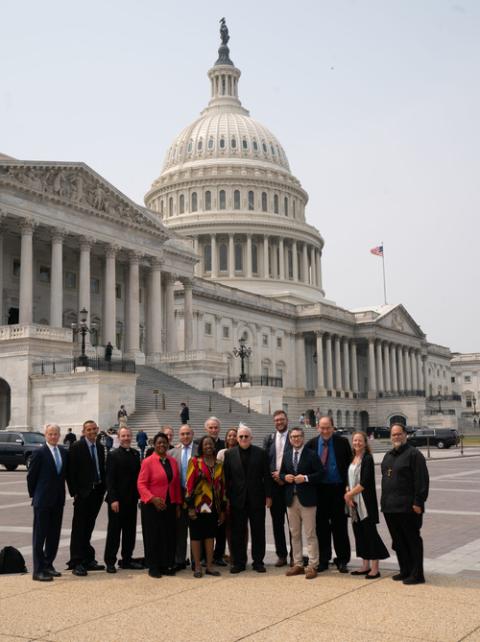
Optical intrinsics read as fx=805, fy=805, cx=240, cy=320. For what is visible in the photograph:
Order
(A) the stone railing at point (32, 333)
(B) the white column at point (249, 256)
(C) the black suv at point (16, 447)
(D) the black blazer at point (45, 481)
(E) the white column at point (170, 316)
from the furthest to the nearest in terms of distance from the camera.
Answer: (B) the white column at point (249, 256) < (E) the white column at point (170, 316) < (A) the stone railing at point (32, 333) < (C) the black suv at point (16, 447) < (D) the black blazer at point (45, 481)

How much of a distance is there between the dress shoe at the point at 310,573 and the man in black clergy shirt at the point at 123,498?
8.64 feet

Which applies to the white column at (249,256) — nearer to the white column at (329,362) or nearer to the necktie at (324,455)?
the white column at (329,362)

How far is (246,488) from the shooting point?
12.0m

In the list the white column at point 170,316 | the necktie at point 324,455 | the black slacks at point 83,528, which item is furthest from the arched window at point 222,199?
the necktie at point 324,455

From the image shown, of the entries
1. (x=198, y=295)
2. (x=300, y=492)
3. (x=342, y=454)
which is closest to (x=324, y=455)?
(x=342, y=454)

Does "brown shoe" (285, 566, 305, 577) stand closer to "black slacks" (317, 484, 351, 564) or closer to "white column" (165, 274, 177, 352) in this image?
"black slacks" (317, 484, 351, 564)

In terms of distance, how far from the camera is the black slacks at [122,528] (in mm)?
11992

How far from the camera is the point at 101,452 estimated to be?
41.2ft

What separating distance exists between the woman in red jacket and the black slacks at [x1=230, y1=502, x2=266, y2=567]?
2.89ft

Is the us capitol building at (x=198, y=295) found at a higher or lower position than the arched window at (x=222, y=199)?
lower

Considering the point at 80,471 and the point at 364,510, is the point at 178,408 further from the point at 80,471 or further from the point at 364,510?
the point at 364,510

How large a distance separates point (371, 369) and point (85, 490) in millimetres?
96658

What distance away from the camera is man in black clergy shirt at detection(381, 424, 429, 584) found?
1074 cm

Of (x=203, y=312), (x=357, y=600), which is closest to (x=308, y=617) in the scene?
(x=357, y=600)
